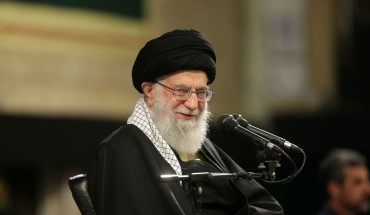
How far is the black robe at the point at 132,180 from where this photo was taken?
439 centimetres

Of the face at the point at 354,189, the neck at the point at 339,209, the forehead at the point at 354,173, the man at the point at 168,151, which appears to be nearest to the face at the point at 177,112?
the man at the point at 168,151

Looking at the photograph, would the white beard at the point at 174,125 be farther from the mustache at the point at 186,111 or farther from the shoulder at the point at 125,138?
the shoulder at the point at 125,138

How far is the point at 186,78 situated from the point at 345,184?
3.49 meters

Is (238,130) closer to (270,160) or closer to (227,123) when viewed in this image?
(227,123)

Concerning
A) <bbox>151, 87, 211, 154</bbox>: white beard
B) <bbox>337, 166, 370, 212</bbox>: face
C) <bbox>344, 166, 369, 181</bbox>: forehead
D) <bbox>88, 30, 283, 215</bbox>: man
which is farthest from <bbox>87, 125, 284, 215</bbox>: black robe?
<bbox>344, 166, 369, 181</bbox>: forehead

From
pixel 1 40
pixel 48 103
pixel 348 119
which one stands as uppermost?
pixel 1 40

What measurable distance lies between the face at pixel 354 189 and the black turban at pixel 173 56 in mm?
3335

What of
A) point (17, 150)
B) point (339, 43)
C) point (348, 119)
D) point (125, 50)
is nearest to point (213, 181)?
point (17, 150)

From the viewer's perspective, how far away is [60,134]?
10.0 m

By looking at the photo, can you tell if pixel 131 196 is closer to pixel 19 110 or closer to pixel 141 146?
pixel 141 146

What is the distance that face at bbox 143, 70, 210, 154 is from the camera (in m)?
4.67

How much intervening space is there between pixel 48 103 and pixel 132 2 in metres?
1.46

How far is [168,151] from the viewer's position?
15.2 feet

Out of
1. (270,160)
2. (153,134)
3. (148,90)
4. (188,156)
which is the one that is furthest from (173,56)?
(270,160)
